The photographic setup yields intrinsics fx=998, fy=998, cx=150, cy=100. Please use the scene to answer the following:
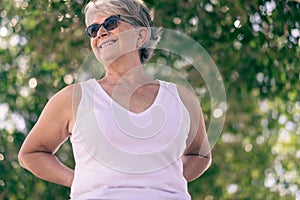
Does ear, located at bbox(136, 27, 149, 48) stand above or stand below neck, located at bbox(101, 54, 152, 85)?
above

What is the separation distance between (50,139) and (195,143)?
13.3 inches

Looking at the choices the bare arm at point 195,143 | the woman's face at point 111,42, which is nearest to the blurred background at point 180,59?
the bare arm at point 195,143

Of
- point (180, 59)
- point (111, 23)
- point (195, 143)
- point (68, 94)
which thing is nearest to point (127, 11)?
point (111, 23)

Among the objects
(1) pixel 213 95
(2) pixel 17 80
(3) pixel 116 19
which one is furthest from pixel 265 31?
(3) pixel 116 19

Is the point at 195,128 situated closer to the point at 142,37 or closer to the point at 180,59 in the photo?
the point at 142,37

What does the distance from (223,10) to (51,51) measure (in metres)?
0.96

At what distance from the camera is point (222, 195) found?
19.6 ft

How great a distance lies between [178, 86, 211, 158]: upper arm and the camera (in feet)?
7.03

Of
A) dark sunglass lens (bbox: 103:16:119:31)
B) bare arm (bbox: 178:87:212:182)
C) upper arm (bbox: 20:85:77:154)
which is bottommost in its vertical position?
bare arm (bbox: 178:87:212:182)

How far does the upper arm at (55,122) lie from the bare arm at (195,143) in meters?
0.26

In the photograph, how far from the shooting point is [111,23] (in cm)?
207

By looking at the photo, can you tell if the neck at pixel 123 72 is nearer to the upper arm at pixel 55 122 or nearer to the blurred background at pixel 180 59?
the upper arm at pixel 55 122

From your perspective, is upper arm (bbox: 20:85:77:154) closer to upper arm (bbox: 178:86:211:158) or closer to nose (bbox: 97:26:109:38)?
nose (bbox: 97:26:109:38)

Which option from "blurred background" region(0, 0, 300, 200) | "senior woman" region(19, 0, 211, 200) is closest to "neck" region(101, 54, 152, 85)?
"senior woman" region(19, 0, 211, 200)
